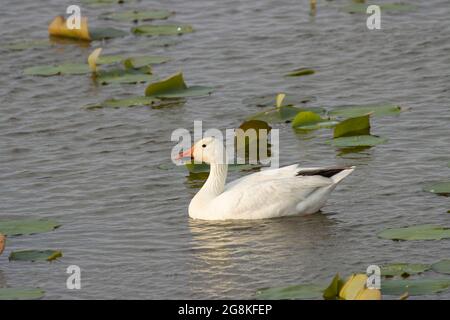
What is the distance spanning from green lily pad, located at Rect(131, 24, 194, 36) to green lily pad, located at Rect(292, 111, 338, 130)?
529cm

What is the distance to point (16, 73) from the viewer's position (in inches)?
794

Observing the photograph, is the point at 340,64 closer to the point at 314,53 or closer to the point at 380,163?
the point at 314,53

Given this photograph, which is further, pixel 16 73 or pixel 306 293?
pixel 16 73

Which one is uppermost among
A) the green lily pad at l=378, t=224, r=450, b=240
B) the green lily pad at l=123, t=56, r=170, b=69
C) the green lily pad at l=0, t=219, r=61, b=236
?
the green lily pad at l=123, t=56, r=170, b=69

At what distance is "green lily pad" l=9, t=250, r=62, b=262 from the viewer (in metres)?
13.0

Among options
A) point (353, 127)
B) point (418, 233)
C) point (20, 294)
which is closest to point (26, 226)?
point (20, 294)

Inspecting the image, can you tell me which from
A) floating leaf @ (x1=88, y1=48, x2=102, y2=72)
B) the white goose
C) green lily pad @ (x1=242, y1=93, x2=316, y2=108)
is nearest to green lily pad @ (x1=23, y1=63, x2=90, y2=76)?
floating leaf @ (x1=88, y1=48, x2=102, y2=72)

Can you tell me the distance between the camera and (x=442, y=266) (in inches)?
474

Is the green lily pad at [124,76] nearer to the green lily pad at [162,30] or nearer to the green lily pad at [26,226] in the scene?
the green lily pad at [162,30]

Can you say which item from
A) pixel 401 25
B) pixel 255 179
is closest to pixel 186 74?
pixel 401 25

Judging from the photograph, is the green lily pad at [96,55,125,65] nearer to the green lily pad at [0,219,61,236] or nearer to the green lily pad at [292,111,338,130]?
the green lily pad at [292,111,338,130]

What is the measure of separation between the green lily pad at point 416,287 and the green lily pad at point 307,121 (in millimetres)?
5246
